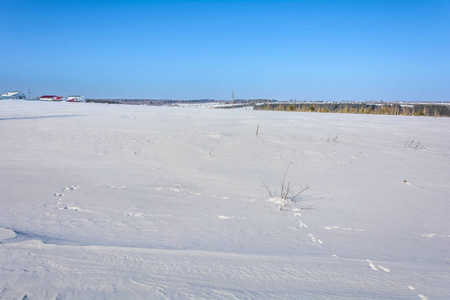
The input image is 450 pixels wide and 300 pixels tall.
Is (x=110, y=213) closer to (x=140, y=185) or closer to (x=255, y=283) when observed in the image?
(x=140, y=185)

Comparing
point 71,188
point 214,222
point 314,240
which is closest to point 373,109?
point 314,240

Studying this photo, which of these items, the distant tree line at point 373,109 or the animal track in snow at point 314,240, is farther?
the distant tree line at point 373,109

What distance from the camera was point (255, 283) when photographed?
1.77 meters

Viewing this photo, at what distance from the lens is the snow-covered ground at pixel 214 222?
1752mm

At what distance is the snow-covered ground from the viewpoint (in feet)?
5.75

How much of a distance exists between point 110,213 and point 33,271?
1.19m

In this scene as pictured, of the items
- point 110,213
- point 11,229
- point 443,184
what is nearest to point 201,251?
point 110,213

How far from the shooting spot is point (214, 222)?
2854mm

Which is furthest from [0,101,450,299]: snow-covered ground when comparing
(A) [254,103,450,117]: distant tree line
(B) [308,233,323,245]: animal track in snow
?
(A) [254,103,450,117]: distant tree line

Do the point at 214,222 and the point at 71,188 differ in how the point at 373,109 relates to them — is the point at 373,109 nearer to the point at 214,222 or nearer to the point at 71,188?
the point at 214,222

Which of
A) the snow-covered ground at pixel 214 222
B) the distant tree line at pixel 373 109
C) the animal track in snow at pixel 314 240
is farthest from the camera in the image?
the distant tree line at pixel 373 109

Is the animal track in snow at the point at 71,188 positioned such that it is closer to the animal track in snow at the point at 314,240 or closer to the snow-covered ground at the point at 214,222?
the snow-covered ground at the point at 214,222

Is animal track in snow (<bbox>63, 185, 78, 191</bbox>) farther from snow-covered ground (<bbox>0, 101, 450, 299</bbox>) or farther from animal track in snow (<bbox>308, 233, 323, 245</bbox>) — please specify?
animal track in snow (<bbox>308, 233, 323, 245</bbox>)

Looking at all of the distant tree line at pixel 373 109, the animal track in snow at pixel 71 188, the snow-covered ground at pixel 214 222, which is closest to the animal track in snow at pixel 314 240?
the snow-covered ground at pixel 214 222
